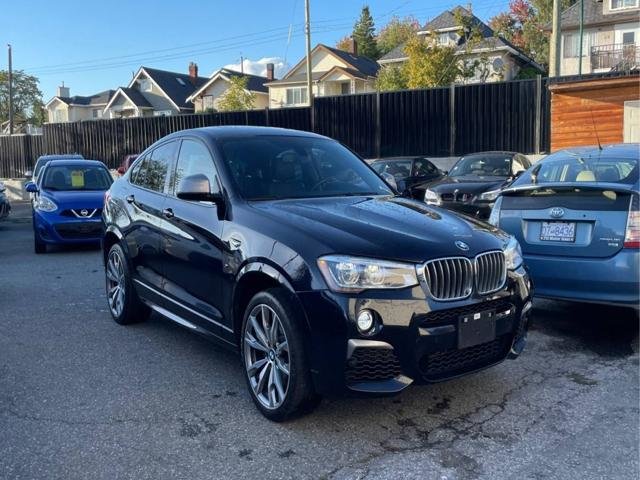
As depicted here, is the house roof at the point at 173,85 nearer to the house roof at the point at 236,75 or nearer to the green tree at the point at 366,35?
the house roof at the point at 236,75

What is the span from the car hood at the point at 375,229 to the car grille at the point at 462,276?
0.16 feet

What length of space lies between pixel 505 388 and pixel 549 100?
53.2ft

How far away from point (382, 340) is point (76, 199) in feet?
28.7

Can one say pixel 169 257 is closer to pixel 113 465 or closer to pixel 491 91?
pixel 113 465

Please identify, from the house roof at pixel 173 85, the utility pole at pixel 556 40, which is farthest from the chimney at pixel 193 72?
the utility pole at pixel 556 40

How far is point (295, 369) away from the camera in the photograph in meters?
3.36

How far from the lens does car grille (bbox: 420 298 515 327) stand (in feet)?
10.6

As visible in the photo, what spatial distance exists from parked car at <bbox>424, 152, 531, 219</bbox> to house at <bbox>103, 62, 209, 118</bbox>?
4756 centimetres

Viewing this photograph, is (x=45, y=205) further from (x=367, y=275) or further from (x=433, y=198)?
(x=367, y=275)

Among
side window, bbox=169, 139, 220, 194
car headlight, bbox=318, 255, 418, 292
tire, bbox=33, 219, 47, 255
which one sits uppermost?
side window, bbox=169, 139, 220, 194

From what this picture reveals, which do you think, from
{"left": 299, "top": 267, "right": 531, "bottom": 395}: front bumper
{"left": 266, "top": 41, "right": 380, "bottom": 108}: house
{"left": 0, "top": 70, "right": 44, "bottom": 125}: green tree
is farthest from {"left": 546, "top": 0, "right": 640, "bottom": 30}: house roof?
{"left": 0, "top": 70, "right": 44, "bottom": 125}: green tree

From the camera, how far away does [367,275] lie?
127 inches

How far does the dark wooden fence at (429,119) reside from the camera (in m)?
18.8

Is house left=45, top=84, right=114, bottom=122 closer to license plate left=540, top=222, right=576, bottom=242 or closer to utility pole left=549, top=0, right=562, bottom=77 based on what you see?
utility pole left=549, top=0, right=562, bottom=77
